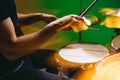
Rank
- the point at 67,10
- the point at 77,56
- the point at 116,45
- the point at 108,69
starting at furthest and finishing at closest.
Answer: the point at 67,10, the point at 77,56, the point at 116,45, the point at 108,69

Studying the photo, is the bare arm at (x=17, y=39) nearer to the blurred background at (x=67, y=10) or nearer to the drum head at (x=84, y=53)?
the drum head at (x=84, y=53)

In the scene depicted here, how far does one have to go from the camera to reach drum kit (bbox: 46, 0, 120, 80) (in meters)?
1.69

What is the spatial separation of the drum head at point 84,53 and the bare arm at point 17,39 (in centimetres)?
46

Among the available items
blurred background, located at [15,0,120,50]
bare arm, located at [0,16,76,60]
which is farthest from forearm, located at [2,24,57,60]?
blurred background, located at [15,0,120,50]

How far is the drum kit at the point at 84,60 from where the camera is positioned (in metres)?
1.69

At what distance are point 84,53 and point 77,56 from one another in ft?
0.31

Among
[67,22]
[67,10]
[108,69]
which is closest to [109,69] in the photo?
[108,69]

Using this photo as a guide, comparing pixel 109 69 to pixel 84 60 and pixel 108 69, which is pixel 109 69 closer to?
pixel 108 69

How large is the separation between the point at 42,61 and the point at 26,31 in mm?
1180

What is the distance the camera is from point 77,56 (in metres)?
2.20

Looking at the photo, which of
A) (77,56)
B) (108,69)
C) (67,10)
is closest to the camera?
(108,69)

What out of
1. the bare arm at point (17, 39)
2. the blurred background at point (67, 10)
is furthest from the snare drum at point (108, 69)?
the blurred background at point (67, 10)

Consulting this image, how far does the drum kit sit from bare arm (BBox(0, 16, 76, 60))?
0.38m

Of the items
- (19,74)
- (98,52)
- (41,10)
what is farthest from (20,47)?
(41,10)
